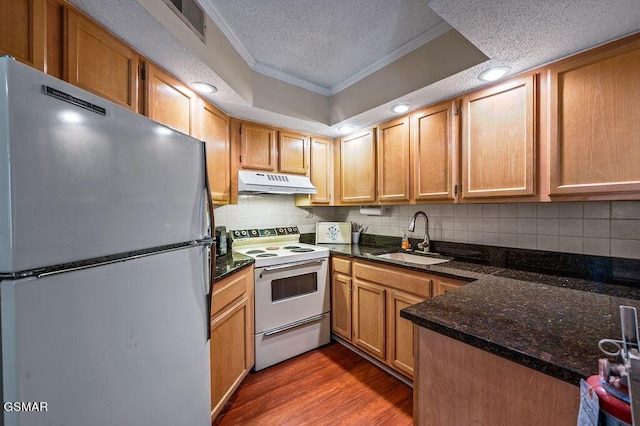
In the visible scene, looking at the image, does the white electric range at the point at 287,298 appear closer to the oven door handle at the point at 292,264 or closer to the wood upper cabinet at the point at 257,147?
the oven door handle at the point at 292,264

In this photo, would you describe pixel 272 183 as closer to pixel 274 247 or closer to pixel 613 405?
pixel 274 247

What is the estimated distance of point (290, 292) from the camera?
2266mm

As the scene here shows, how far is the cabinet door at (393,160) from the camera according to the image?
7.22ft

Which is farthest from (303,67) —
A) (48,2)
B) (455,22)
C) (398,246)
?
(398,246)

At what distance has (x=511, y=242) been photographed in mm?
1852

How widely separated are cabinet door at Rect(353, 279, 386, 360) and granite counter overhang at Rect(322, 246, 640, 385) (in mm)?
855

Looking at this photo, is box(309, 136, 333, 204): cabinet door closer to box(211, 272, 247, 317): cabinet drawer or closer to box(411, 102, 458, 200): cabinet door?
box(411, 102, 458, 200): cabinet door

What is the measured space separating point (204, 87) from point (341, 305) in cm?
213

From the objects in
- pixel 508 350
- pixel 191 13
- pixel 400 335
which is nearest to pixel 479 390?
pixel 508 350

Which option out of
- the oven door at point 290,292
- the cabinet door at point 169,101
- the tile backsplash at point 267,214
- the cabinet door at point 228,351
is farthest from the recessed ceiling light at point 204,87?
the cabinet door at point 228,351

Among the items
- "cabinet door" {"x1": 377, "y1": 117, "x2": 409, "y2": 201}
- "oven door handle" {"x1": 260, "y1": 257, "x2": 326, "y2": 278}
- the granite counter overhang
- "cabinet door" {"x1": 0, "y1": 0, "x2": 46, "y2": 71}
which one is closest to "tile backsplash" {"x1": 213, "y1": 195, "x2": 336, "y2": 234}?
"oven door handle" {"x1": 260, "y1": 257, "x2": 326, "y2": 278}

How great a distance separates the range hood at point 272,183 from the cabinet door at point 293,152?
89 millimetres

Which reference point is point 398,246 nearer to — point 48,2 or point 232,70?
point 232,70

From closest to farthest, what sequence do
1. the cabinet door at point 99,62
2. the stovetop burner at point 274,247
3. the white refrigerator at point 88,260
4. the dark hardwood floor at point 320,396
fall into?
the white refrigerator at point 88,260 < the cabinet door at point 99,62 < the dark hardwood floor at point 320,396 < the stovetop burner at point 274,247
